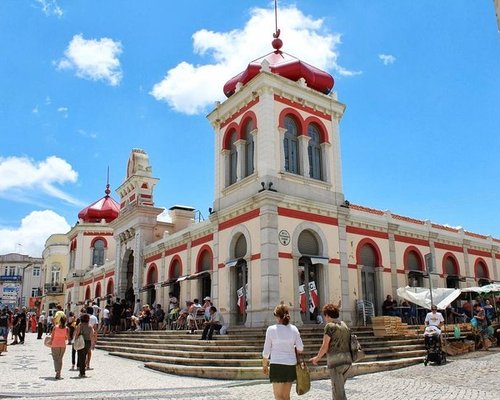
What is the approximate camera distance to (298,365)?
6.37 meters

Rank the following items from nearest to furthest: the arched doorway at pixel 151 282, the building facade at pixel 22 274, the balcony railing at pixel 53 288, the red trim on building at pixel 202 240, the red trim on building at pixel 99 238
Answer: the red trim on building at pixel 202 240, the arched doorway at pixel 151 282, the red trim on building at pixel 99 238, the balcony railing at pixel 53 288, the building facade at pixel 22 274

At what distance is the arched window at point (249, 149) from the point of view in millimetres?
18905

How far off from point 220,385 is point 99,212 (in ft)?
104

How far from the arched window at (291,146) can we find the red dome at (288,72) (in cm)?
207

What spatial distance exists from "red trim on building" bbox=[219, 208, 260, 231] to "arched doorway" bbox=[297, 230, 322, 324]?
1893 mm

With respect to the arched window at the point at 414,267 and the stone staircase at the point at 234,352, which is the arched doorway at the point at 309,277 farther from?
the arched window at the point at 414,267

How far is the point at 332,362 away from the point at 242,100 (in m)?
14.0

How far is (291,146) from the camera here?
18781 millimetres

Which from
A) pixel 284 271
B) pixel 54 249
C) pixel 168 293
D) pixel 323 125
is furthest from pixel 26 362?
pixel 54 249

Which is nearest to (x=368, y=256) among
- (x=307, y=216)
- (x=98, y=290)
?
(x=307, y=216)

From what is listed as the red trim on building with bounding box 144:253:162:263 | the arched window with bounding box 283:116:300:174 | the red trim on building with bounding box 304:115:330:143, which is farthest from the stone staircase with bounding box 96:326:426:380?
the red trim on building with bounding box 144:253:162:263

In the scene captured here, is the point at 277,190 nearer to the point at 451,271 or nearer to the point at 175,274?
the point at 175,274

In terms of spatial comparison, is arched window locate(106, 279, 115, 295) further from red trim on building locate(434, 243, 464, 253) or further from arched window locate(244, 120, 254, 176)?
red trim on building locate(434, 243, 464, 253)

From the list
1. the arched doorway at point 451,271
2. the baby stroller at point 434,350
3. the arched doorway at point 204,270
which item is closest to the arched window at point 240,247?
the arched doorway at point 204,270
